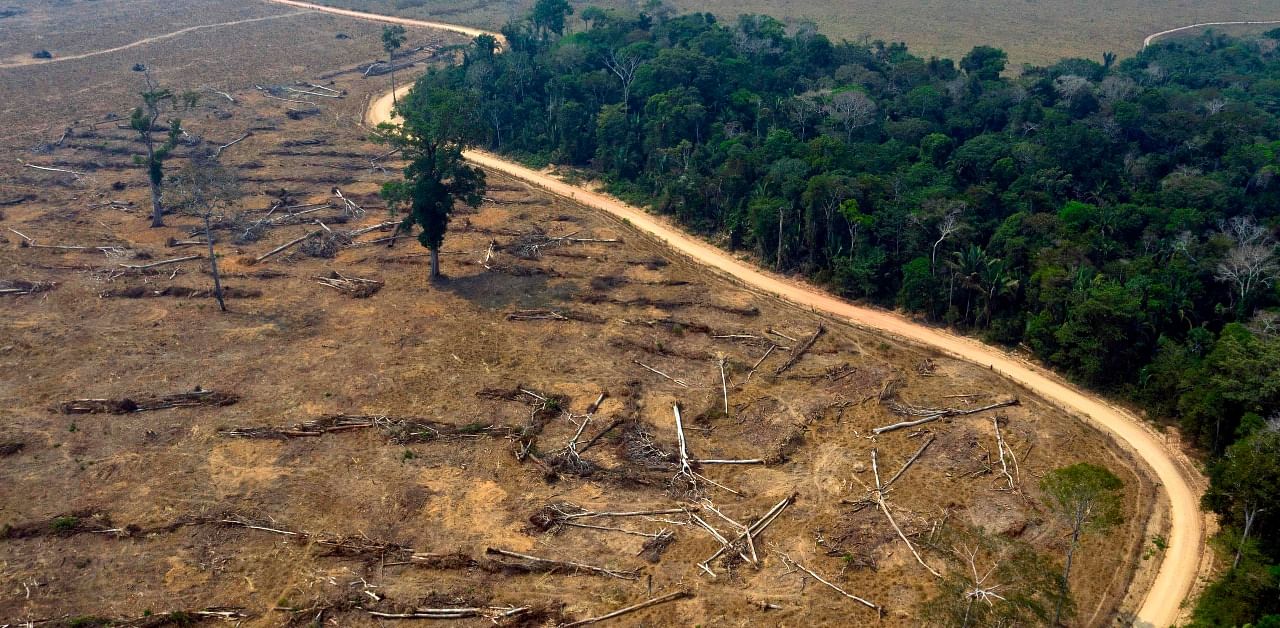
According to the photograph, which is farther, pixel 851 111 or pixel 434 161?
pixel 851 111

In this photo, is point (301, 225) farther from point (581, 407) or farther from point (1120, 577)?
point (1120, 577)

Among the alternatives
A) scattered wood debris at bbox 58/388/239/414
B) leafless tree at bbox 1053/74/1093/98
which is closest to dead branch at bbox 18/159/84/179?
scattered wood debris at bbox 58/388/239/414

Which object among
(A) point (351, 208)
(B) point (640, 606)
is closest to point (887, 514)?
(B) point (640, 606)

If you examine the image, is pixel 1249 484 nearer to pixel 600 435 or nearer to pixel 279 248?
pixel 600 435

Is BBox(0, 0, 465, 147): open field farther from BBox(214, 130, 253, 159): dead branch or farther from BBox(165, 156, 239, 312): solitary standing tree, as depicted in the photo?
BBox(165, 156, 239, 312): solitary standing tree

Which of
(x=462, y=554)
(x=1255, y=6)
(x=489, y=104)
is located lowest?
(x=462, y=554)

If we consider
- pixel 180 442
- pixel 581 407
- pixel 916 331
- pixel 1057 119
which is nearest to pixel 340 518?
pixel 180 442
